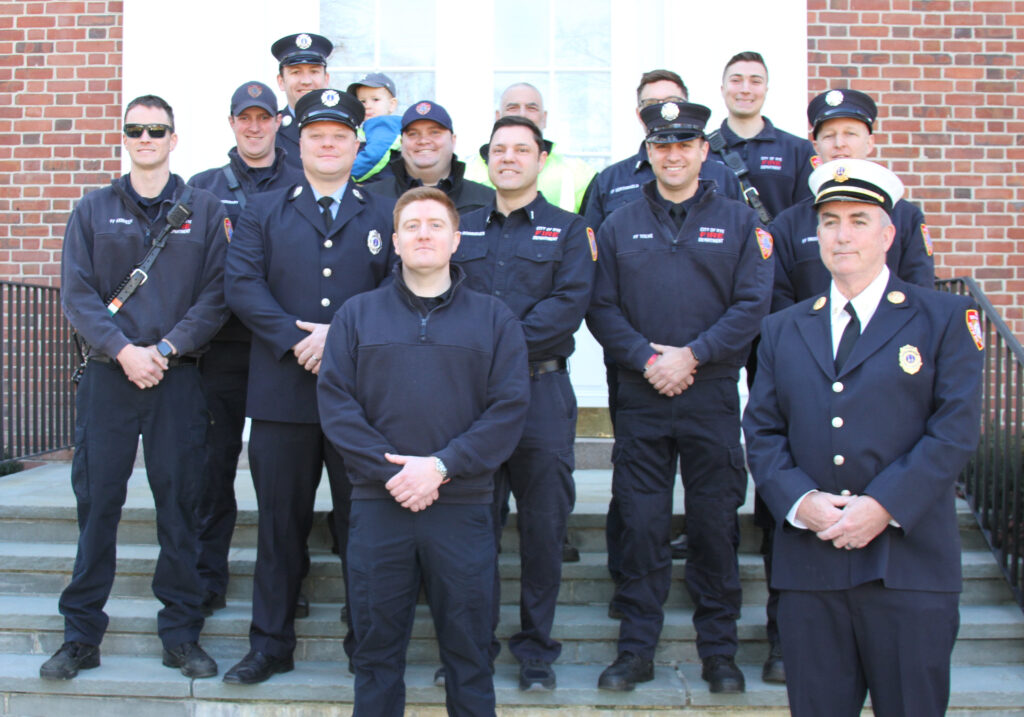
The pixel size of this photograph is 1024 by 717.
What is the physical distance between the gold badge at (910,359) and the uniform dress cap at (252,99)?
3.05 metres

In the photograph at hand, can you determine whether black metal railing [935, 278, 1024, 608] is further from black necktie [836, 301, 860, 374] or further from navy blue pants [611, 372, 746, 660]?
black necktie [836, 301, 860, 374]

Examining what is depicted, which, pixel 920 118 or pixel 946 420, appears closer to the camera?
pixel 946 420

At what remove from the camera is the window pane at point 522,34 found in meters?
6.79

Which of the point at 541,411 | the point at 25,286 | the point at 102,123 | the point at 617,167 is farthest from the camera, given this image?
the point at 102,123

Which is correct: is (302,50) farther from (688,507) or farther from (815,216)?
(688,507)

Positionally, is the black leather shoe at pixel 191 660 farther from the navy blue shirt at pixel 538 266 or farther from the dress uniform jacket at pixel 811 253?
the dress uniform jacket at pixel 811 253

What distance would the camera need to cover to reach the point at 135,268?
13.1 ft

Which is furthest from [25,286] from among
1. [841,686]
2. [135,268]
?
[841,686]

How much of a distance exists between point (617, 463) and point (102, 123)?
4.51 metres

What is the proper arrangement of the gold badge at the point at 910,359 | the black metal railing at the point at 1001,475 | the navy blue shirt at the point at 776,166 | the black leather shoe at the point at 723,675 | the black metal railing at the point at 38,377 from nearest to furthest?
the gold badge at the point at 910,359 → the black leather shoe at the point at 723,675 → the black metal railing at the point at 1001,475 → the navy blue shirt at the point at 776,166 → the black metal railing at the point at 38,377

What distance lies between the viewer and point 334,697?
3.85 m

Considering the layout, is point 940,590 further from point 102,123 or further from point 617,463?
point 102,123

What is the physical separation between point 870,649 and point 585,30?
5.08 m

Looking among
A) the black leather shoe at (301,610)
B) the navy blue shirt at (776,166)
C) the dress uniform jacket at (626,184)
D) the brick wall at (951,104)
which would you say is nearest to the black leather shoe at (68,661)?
the black leather shoe at (301,610)
